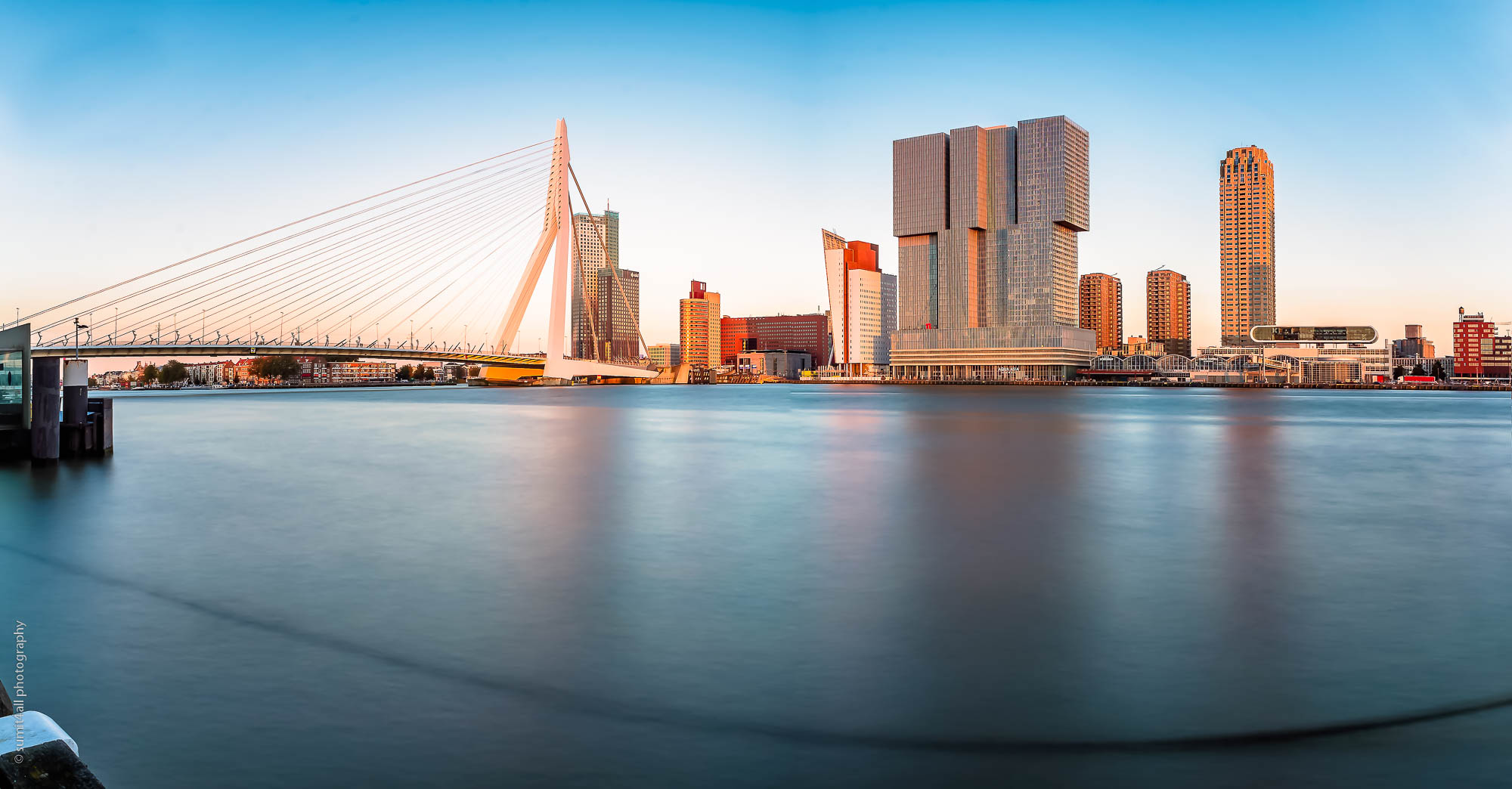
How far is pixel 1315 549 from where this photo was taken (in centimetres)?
1221

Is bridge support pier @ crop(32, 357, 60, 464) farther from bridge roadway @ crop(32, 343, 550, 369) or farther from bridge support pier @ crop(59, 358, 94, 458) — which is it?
bridge roadway @ crop(32, 343, 550, 369)

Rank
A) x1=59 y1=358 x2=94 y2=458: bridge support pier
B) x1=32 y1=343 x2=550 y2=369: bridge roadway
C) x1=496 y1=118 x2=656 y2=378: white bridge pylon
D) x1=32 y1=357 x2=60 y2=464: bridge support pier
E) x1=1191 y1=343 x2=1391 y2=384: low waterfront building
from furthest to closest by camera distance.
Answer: x1=1191 y1=343 x2=1391 y2=384: low waterfront building, x1=496 y1=118 x2=656 y2=378: white bridge pylon, x1=32 y1=343 x2=550 y2=369: bridge roadway, x1=59 y1=358 x2=94 y2=458: bridge support pier, x1=32 y1=357 x2=60 y2=464: bridge support pier

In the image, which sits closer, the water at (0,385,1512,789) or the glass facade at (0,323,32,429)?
the water at (0,385,1512,789)

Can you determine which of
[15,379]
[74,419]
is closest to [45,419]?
[15,379]

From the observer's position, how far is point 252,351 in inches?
2958

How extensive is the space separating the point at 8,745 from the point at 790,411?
61.1m

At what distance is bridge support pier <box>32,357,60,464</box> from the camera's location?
2186cm

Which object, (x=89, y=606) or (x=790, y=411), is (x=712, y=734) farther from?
(x=790, y=411)

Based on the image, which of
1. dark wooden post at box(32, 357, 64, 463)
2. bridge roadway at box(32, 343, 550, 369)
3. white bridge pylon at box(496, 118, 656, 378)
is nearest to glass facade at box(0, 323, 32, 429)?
dark wooden post at box(32, 357, 64, 463)

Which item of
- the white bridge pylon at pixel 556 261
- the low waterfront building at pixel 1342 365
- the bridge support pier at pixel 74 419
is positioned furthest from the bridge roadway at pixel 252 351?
the low waterfront building at pixel 1342 365

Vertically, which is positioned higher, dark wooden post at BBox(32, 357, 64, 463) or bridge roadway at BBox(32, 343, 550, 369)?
bridge roadway at BBox(32, 343, 550, 369)

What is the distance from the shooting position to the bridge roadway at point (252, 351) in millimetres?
67500

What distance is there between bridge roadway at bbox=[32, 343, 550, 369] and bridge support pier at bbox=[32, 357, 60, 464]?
49.4 m

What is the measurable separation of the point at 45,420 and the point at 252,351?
58.0 m
